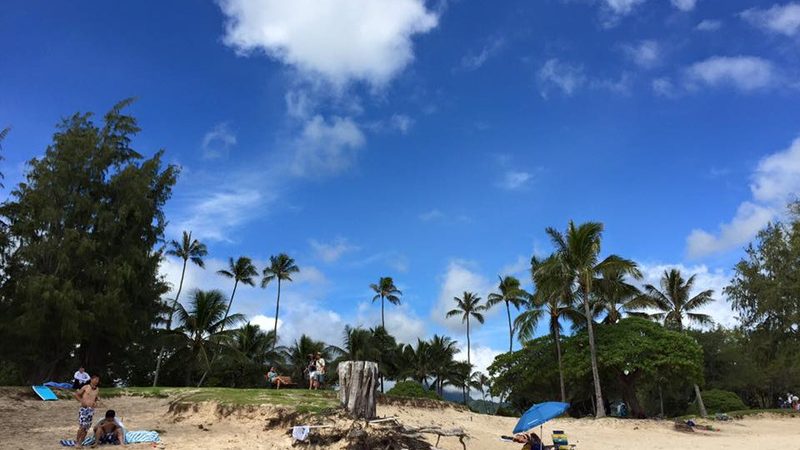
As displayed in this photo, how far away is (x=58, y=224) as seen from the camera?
1117 inches

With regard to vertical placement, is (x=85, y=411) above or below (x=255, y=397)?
below

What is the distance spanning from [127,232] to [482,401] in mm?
38151

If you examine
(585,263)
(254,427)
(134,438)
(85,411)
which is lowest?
(134,438)

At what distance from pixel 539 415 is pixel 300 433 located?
19.1 ft

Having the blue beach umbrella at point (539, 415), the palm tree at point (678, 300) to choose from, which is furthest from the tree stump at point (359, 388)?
the palm tree at point (678, 300)

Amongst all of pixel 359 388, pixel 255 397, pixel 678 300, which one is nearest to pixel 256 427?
pixel 255 397

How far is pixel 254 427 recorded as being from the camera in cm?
1466

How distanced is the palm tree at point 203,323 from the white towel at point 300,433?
25.4m

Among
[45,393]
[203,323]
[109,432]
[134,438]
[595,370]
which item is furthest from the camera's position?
[203,323]

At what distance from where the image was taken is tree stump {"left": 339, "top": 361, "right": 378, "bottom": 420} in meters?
13.6

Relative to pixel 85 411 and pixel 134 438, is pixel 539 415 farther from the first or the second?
pixel 85 411

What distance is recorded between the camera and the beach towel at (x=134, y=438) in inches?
489

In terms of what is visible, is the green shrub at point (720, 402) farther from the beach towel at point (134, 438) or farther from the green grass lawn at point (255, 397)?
the beach towel at point (134, 438)

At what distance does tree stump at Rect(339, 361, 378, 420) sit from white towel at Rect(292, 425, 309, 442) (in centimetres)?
124
